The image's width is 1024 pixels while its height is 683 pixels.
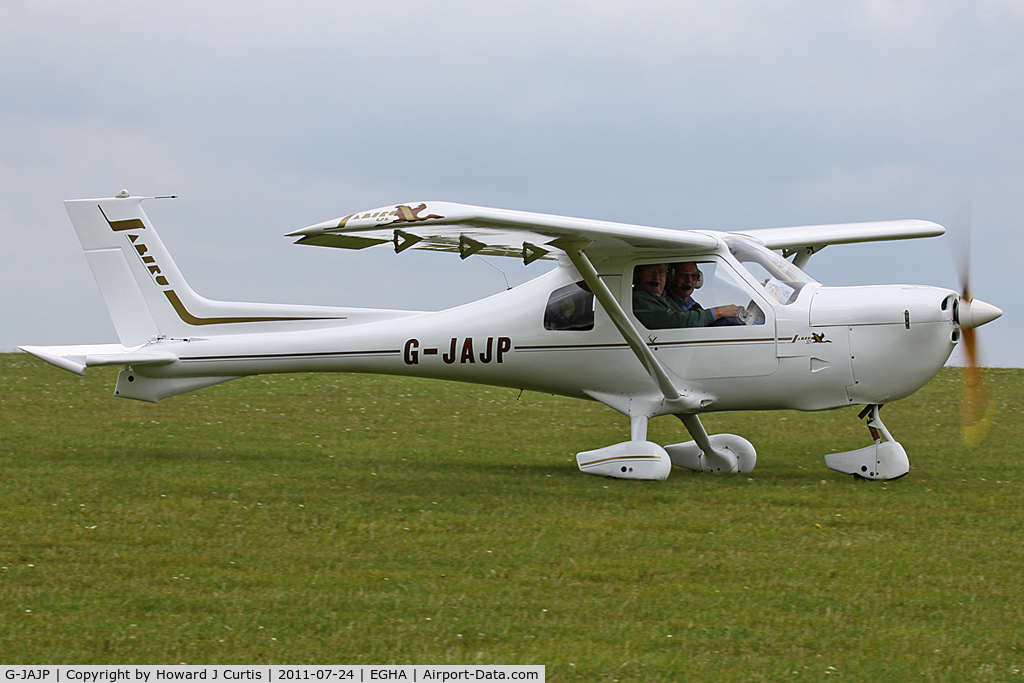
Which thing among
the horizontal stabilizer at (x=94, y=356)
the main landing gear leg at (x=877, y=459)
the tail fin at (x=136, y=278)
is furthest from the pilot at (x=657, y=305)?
the horizontal stabilizer at (x=94, y=356)

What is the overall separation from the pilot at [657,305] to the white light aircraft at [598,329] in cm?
2

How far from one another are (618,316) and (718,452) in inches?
84.9

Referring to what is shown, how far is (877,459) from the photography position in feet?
36.5

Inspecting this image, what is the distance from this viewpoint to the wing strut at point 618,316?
10703 mm

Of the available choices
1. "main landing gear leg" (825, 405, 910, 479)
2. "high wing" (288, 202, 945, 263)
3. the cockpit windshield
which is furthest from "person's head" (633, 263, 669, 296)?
"main landing gear leg" (825, 405, 910, 479)

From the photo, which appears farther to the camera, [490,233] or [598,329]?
[598,329]

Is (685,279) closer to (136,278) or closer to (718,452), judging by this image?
(718,452)

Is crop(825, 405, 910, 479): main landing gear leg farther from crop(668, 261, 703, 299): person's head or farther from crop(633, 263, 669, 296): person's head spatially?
crop(633, 263, 669, 296): person's head

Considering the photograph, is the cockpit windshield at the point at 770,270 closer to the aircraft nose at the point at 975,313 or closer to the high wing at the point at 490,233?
the high wing at the point at 490,233

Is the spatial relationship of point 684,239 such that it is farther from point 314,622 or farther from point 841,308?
point 314,622

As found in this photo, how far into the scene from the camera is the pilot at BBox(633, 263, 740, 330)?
11.4 meters

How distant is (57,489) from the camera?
34.8 ft

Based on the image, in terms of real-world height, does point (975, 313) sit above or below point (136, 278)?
below

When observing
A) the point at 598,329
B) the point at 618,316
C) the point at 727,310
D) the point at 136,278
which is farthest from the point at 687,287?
the point at 136,278
